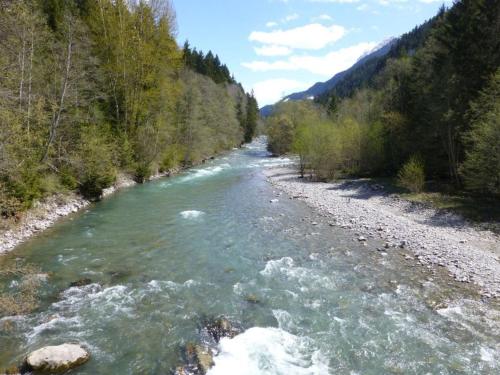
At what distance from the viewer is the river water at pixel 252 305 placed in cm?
736

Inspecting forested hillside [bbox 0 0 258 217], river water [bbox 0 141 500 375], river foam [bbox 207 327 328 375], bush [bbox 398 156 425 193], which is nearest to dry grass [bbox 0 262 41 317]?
river water [bbox 0 141 500 375]

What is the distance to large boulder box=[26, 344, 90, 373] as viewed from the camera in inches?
265

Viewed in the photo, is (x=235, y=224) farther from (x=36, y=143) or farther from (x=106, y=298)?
(x=36, y=143)

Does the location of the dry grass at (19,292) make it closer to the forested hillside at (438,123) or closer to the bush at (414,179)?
the forested hillside at (438,123)

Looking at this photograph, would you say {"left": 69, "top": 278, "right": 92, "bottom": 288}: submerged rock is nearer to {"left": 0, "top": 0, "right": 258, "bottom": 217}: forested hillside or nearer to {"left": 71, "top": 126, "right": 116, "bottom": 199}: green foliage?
{"left": 0, "top": 0, "right": 258, "bottom": 217}: forested hillside

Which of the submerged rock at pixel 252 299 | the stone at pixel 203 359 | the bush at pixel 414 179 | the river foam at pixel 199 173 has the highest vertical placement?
the river foam at pixel 199 173

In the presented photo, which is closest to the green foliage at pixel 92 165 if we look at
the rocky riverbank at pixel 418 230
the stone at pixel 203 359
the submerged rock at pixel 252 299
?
the rocky riverbank at pixel 418 230

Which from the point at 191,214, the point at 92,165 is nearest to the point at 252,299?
the point at 191,214

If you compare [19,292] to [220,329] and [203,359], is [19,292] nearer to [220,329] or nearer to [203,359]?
[220,329]

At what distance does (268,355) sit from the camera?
7.48 metres

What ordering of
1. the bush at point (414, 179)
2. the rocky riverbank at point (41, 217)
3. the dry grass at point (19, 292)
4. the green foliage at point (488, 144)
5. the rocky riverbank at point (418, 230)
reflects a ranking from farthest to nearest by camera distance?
the bush at point (414, 179)
the green foliage at point (488, 144)
the rocky riverbank at point (41, 217)
the rocky riverbank at point (418, 230)
the dry grass at point (19, 292)

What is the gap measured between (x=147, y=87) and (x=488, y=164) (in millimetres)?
27453

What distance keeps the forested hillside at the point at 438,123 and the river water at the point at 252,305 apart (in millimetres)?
10617

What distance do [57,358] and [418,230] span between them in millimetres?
15055
